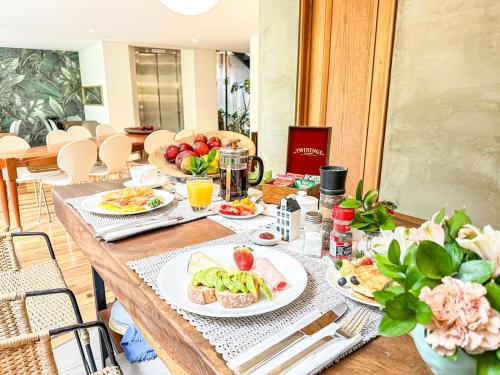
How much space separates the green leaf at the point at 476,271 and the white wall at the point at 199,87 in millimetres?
8064

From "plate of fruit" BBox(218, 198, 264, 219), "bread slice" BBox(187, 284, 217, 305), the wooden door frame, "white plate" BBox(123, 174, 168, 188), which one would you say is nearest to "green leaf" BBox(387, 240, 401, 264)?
"bread slice" BBox(187, 284, 217, 305)

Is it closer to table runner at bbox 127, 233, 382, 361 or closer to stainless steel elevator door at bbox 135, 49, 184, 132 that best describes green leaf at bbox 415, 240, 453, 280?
table runner at bbox 127, 233, 382, 361

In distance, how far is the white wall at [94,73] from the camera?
7133mm

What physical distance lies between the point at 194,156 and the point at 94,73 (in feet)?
23.6

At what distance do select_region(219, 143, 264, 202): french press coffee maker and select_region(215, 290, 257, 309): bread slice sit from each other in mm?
687

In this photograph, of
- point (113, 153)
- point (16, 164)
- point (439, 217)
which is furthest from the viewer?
point (113, 153)

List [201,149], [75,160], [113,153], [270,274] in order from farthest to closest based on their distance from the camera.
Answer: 1. [113,153]
2. [75,160]
3. [201,149]
4. [270,274]

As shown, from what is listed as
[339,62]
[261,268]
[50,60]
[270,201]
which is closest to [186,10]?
[339,62]

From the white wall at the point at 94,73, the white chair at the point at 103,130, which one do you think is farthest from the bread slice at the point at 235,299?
the white wall at the point at 94,73

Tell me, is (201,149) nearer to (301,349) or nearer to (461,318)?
(301,349)

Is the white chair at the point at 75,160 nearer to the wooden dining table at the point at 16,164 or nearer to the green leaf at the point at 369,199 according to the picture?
the wooden dining table at the point at 16,164

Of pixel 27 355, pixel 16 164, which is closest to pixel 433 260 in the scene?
pixel 27 355

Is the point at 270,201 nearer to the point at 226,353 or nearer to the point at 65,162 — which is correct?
the point at 226,353

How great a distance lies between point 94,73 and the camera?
25.0ft
